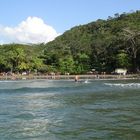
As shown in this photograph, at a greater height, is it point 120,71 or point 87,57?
point 87,57

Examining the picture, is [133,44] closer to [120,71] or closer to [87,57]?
[120,71]

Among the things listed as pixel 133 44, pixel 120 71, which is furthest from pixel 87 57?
pixel 133 44

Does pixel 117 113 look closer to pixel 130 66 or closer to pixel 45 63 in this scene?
pixel 130 66

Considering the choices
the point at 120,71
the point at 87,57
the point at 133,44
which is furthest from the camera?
the point at 87,57

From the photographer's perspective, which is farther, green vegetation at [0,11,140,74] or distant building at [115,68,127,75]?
green vegetation at [0,11,140,74]

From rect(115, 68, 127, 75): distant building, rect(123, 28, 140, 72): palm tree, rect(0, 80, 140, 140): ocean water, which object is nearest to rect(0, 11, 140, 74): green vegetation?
rect(123, 28, 140, 72): palm tree

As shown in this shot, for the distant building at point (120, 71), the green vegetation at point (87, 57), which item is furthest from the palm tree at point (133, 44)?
the distant building at point (120, 71)

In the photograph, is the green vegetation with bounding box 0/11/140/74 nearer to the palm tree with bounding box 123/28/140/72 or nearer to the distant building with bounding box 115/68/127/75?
the palm tree with bounding box 123/28/140/72

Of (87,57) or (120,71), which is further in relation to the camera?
(87,57)

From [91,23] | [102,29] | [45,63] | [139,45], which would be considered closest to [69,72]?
[45,63]

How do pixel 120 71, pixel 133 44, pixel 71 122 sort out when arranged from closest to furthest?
pixel 71 122
pixel 120 71
pixel 133 44

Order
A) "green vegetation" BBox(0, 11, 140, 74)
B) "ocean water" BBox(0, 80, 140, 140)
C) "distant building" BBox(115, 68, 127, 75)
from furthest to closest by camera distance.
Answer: "green vegetation" BBox(0, 11, 140, 74) → "distant building" BBox(115, 68, 127, 75) → "ocean water" BBox(0, 80, 140, 140)

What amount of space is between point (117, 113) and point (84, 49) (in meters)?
110

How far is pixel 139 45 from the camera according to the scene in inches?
4656
